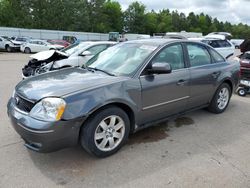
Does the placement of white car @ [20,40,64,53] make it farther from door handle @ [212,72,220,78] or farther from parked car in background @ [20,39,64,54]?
door handle @ [212,72,220,78]

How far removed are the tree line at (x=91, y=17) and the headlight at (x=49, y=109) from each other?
105 ft

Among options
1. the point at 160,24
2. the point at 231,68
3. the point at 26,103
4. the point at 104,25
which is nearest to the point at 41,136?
the point at 26,103

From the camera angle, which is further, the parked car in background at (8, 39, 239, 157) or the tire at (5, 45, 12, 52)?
the tire at (5, 45, 12, 52)

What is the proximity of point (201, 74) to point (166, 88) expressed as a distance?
0.98 m

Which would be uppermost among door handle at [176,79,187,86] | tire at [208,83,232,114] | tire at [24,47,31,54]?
door handle at [176,79,187,86]

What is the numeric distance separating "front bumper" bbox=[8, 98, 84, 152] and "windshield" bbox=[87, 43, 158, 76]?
111 cm

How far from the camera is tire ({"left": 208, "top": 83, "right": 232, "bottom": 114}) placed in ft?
16.3

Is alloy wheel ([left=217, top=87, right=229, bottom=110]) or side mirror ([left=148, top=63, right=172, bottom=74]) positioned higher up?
side mirror ([left=148, top=63, right=172, bottom=74])

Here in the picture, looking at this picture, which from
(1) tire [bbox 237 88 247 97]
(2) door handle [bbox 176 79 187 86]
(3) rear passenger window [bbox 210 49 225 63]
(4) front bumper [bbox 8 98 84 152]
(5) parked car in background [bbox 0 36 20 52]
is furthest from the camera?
(5) parked car in background [bbox 0 36 20 52]

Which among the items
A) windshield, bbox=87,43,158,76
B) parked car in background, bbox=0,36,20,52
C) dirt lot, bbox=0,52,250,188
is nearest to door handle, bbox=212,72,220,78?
dirt lot, bbox=0,52,250,188

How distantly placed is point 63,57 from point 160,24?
7384 cm

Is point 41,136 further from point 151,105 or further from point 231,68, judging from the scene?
point 231,68

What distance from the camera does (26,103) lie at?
3088 mm

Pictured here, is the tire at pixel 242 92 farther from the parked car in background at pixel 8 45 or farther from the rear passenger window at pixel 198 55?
the parked car in background at pixel 8 45
